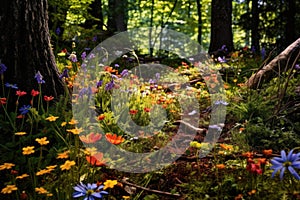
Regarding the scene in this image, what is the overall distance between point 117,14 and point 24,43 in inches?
363

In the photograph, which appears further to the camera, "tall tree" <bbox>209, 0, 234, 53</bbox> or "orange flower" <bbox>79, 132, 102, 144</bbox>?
"tall tree" <bbox>209, 0, 234, 53</bbox>

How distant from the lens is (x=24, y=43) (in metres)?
2.73

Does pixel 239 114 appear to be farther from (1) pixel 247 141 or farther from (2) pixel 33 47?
(2) pixel 33 47

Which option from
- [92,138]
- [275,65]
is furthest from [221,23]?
[92,138]

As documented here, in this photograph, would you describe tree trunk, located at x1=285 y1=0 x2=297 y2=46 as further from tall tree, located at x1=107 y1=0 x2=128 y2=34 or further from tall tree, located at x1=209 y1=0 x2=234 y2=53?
tall tree, located at x1=107 y1=0 x2=128 y2=34

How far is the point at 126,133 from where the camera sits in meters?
2.78

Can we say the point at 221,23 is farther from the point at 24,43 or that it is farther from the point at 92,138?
the point at 92,138

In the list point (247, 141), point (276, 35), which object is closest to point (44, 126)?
→ point (247, 141)

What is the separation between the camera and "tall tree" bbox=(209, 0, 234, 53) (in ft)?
25.0

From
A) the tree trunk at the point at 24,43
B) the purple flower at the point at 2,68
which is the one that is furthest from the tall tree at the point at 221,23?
the purple flower at the point at 2,68

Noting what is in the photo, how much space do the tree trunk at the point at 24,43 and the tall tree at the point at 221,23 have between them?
5514mm

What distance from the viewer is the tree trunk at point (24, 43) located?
8.81 ft

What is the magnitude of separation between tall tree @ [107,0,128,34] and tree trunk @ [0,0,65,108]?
8.58m

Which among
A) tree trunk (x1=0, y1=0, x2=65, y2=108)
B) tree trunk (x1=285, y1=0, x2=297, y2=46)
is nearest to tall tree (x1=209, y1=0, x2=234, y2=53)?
tree trunk (x1=285, y1=0, x2=297, y2=46)
